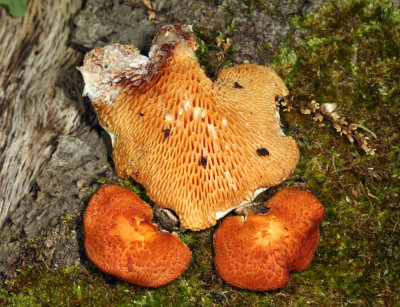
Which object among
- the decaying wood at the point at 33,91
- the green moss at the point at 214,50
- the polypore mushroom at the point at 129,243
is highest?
the green moss at the point at 214,50

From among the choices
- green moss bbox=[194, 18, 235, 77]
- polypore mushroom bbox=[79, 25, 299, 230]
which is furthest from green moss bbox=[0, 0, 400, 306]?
polypore mushroom bbox=[79, 25, 299, 230]

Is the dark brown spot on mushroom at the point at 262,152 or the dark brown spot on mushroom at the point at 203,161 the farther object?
the dark brown spot on mushroom at the point at 262,152

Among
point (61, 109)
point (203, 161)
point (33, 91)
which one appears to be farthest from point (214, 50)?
point (33, 91)

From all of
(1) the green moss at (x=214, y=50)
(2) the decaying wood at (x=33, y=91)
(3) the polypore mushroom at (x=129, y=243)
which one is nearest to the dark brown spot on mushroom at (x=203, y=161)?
(3) the polypore mushroom at (x=129, y=243)

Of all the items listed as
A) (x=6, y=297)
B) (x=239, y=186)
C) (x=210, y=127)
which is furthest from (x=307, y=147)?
(x=6, y=297)

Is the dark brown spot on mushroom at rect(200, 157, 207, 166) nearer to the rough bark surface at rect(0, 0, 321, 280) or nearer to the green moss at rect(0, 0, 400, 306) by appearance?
the green moss at rect(0, 0, 400, 306)

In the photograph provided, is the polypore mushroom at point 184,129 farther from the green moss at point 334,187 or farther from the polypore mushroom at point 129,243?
the green moss at point 334,187
